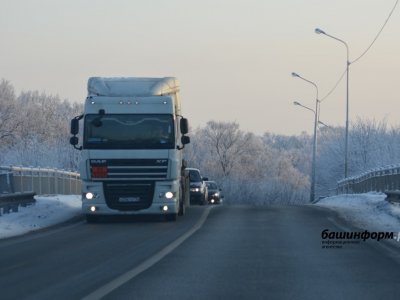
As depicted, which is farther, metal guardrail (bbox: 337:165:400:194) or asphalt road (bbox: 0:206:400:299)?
metal guardrail (bbox: 337:165:400:194)

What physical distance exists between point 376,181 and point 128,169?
59.9 feet

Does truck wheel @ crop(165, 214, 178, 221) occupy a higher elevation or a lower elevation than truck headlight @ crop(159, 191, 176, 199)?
lower

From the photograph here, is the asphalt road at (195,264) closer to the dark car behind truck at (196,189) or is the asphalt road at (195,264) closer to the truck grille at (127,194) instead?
the truck grille at (127,194)

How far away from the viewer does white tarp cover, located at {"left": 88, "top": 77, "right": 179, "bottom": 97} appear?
2502 cm

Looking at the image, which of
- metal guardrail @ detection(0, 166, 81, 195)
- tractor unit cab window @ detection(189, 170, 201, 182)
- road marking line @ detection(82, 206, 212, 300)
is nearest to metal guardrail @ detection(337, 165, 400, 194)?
tractor unit cab window @ detection(189, 170, 201, 182)

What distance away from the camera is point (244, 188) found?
95438 mm

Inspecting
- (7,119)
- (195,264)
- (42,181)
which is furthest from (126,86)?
(7,119)

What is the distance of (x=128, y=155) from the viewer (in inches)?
942

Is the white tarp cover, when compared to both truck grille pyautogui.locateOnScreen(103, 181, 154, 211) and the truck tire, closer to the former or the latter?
truck grille pyautogui.locateOnScreen(103, 181, 154, 211)

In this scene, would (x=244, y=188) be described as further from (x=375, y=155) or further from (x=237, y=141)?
(x=237, y=141)

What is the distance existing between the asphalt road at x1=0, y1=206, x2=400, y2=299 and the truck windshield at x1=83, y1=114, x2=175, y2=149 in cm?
242

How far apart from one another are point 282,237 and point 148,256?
4.63m

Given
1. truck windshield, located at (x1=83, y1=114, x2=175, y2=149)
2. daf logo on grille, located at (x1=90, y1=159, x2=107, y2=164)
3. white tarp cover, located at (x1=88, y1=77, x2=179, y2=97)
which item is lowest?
daf logo on grille, located at (x1=90, y1=159, x2=107, y2=164)

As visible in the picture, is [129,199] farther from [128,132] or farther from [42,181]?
[42,181]
